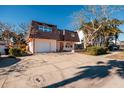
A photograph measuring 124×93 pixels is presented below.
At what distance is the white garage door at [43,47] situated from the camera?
21.3 m

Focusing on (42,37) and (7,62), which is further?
(42,37)

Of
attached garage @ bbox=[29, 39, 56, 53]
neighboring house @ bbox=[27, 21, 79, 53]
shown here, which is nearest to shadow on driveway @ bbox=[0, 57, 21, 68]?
neighboring house @ bbox=[27, 21, 79, 53]

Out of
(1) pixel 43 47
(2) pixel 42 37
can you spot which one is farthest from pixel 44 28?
(1) pixel 43 47

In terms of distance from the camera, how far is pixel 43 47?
2200 centimetres

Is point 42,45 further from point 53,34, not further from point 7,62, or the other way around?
point 7,62

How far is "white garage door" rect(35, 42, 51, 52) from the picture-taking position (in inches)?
837

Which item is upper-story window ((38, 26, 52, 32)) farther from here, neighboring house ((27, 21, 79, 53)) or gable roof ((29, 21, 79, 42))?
gable roof ((29, 21, 79, 42))

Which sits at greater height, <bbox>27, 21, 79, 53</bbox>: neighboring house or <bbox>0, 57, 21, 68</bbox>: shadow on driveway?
<bbox>27, 21, 79, 53</bbox>: neighboring house

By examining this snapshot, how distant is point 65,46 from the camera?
28.0 m

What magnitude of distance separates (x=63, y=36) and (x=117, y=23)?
13.7m

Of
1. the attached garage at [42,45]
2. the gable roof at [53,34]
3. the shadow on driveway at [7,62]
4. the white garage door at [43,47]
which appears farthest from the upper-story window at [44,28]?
the shadow on driveway at [7,62]

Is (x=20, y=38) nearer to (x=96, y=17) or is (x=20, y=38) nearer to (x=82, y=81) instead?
(x=96, y=17)
